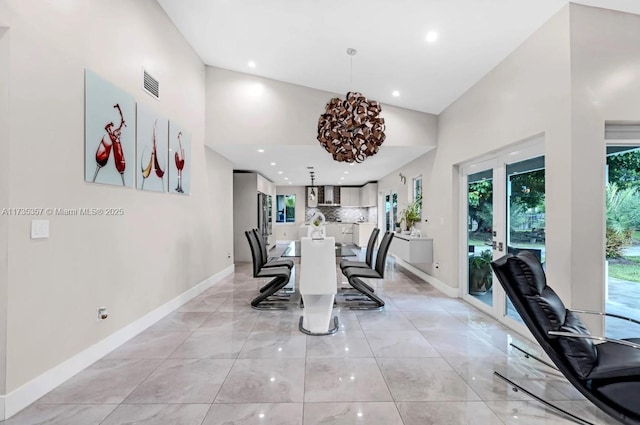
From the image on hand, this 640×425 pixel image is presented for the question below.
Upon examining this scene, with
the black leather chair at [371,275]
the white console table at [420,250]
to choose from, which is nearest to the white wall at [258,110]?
the black leather chair at [371,275]

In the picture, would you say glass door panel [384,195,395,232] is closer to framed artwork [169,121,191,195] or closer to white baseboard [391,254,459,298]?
white baseboard [391,254,459,298]

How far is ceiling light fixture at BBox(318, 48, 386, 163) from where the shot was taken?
9.32 feet

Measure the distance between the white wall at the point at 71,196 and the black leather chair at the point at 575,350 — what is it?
3.17 m

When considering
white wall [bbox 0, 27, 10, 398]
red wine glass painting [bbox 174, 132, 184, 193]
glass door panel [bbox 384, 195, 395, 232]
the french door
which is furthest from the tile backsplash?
white wall [bbox 0, 27, 10, 398]

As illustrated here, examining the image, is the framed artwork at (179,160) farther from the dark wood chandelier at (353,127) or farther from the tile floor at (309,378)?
the dark wood chandelier at (353,127)

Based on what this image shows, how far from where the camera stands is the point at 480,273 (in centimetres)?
441

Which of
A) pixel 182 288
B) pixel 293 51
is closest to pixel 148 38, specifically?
pixel 293 51

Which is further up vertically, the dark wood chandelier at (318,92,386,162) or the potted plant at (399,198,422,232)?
the dark wood chandelier at (318,92,386,162)

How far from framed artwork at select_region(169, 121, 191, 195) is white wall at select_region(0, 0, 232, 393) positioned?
0.77 feet

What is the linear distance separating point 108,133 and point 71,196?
28.0 inches

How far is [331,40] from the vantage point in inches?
148

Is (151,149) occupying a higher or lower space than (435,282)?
higher

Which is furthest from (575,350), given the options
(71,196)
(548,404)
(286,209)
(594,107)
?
(286,209)

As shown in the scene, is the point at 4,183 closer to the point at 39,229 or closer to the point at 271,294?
the point at 39,229
